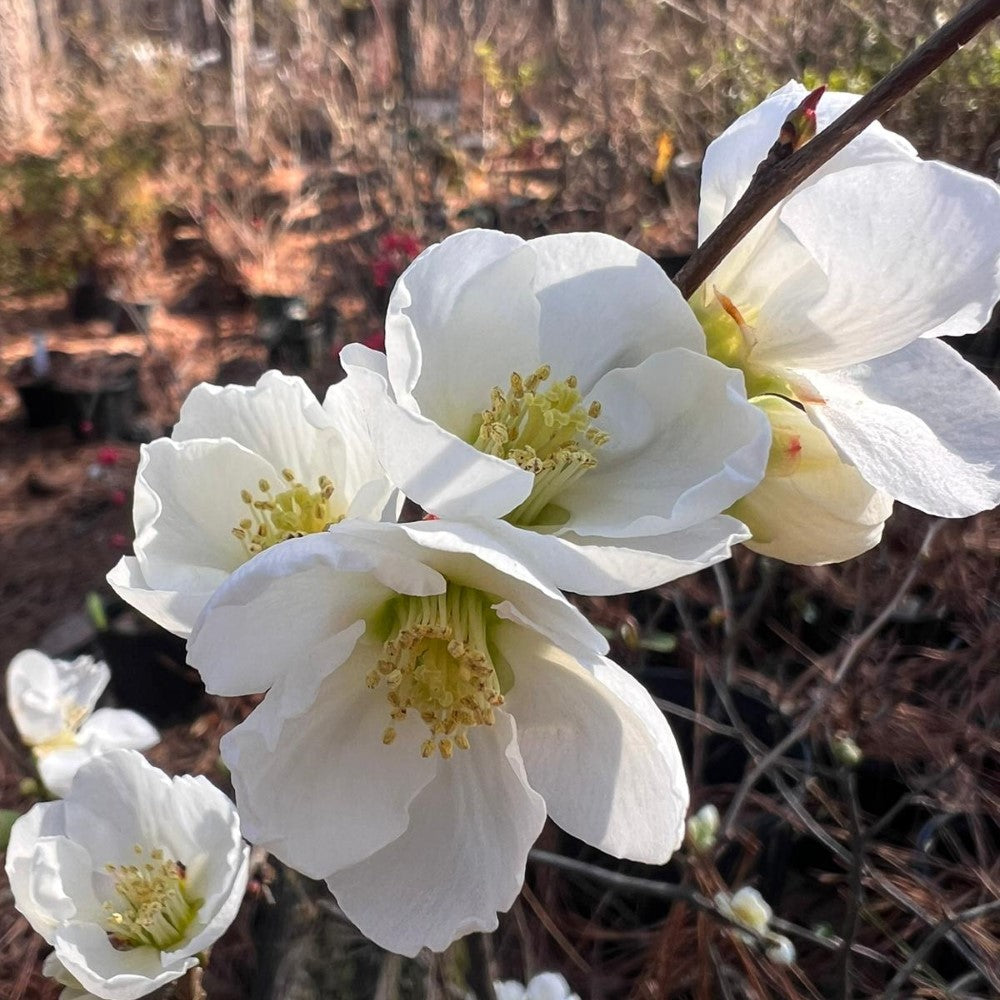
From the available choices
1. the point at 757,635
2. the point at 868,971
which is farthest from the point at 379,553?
the point at 757,635

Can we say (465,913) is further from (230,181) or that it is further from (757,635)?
(230,181)

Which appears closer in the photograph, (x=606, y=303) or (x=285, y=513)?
(x=606, y=303)

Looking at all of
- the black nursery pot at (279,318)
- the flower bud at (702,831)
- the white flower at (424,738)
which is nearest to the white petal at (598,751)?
the white flower at (424,738)

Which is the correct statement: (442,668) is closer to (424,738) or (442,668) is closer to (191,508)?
(424,738)

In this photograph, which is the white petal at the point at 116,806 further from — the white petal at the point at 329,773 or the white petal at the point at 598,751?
the white petal at the point at 598,751

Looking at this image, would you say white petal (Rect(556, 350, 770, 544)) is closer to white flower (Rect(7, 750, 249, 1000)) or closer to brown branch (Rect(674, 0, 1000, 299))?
brown branch (Rect(674, 0, 1000, 299))

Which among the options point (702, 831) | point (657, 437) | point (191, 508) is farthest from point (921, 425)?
point (702, 831)
